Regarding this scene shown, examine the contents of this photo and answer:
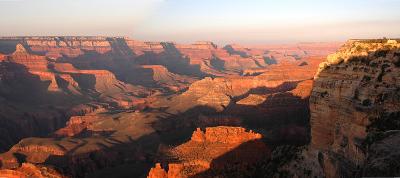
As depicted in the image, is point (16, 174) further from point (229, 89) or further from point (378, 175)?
point (229, 89)

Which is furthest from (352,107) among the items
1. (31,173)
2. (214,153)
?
(31,173)

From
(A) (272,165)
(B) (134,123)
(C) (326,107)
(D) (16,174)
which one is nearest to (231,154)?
(A) (272,165)

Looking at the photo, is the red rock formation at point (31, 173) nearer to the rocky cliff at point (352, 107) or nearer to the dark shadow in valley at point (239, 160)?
the dark shadow in valley at point (239, 160)

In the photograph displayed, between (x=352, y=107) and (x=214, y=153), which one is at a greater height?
(x=352, y=107)

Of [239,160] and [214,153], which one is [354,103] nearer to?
[239,160]

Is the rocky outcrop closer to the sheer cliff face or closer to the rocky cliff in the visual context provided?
the sheer cliff face
